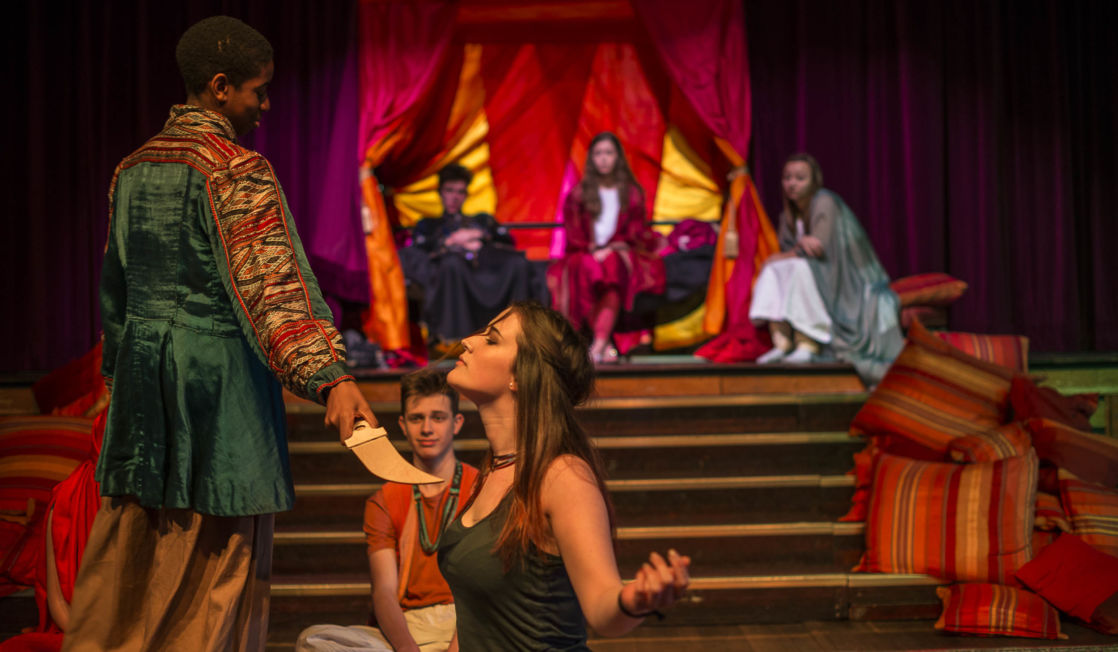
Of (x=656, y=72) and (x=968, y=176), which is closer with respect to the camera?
(x=968, y=176)

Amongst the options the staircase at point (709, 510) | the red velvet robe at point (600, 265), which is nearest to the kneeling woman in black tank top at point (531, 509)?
the staircase at point (709, 510)

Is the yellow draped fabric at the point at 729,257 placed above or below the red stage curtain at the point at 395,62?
below

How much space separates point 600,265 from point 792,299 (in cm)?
110

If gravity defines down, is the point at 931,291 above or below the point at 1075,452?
above

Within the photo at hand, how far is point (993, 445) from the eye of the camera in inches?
141

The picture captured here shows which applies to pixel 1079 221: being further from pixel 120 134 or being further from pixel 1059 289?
pixel 120 134

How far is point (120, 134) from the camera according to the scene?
614cm

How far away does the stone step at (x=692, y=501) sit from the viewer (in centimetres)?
380

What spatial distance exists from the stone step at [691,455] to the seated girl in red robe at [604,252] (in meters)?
1.49

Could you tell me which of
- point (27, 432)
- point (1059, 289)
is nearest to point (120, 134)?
point (27, 432)

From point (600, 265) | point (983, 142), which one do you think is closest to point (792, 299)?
point (600, 265)

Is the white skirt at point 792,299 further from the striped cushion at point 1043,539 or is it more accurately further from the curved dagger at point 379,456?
the curved dagger at point 379,456

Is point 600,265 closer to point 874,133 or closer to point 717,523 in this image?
point 874,133

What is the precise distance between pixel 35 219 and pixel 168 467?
5.34 meters
